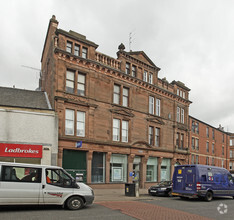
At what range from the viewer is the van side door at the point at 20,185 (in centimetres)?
1040

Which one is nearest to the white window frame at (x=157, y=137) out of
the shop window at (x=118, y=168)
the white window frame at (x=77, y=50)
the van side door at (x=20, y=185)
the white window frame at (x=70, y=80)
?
the shop window at (x=118, y=168)

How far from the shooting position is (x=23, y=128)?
19.1 meters

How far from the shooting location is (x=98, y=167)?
2378 centimetres

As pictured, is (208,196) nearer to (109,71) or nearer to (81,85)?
(81,85)

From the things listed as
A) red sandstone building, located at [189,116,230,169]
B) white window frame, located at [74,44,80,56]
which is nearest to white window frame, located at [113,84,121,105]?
white window frame, located at [74,44,80,56]

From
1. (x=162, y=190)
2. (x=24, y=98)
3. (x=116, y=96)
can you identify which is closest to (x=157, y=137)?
(x=116, y=96)

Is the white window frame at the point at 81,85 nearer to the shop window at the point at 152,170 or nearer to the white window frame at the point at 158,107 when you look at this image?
the white window frame at the point at 158,107

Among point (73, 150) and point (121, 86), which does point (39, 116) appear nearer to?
point (73, 150)

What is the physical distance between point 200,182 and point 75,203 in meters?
8.78

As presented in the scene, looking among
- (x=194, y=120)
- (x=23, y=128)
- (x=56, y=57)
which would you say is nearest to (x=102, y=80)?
(x=56, y=57)

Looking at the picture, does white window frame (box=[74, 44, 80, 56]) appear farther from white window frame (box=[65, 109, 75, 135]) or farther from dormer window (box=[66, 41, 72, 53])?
white window frame (box=[65, 109, 75, 135])

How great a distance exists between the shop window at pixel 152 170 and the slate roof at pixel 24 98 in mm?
Result: 12766

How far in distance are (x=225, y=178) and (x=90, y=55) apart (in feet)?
48.7

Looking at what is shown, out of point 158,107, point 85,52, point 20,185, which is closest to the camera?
point 20,185
